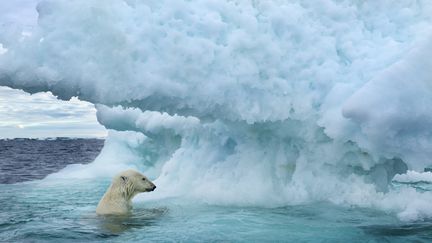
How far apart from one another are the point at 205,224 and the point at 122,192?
79.2 inches

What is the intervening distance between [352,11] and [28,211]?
685cm

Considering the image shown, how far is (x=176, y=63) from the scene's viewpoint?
838 cm

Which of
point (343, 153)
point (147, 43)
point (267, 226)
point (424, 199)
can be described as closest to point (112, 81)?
point (147, 43)

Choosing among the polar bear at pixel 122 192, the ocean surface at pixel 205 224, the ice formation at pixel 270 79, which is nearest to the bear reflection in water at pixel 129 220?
the ocean surface at pixel 205 224

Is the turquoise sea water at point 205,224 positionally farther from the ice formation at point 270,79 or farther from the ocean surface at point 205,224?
the ice formation at point 270,79

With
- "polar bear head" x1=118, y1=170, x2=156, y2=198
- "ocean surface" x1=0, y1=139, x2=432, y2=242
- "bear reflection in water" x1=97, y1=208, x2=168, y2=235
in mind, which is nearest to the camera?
"ocean surface" x1=0, y1=139, x2=432, y2=242

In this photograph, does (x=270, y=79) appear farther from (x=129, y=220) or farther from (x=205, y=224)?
(x=129, y=220)

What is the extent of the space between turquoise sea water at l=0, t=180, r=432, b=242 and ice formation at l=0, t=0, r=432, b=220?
65 cm

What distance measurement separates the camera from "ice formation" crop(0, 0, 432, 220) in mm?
7816

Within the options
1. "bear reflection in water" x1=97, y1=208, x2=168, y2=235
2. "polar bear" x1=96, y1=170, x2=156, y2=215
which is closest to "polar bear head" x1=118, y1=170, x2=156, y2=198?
"polar bear" x1=96, y1=170, x2=156, y2=215

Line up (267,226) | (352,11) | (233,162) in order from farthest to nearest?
1. (233,162)
2. (352,11)
3. (267,226)

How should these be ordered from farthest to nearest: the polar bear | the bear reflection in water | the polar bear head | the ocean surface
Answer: the polar bear head → the polar bear → the bear reflection in water → the ocean surface

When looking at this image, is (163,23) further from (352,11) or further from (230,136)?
(352,11)

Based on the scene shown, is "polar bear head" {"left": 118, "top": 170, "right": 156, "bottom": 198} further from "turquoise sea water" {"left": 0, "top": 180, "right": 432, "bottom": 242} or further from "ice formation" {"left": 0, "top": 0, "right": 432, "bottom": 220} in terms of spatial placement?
"ice formation" {"left": 0, "top": 0, "right": 432, "bottom": 220}
